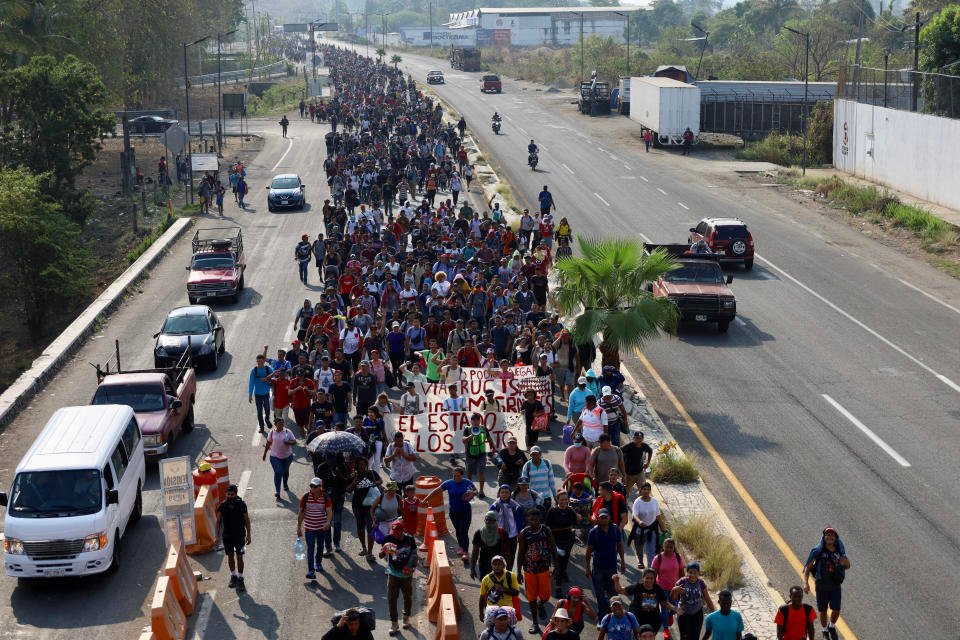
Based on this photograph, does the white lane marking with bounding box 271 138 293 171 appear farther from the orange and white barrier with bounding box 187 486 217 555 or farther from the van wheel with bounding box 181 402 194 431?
the orange and white barrier with bounding box 187 486 217 555

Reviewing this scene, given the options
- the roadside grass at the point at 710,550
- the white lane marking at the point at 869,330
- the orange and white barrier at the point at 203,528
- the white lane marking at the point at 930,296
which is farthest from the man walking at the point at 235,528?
the white lane marking at the point at 930,296

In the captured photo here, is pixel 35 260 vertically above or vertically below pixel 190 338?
above

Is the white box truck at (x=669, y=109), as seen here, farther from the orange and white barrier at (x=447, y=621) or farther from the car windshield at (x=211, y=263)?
the orange and white barrier at (x=447, y=621)

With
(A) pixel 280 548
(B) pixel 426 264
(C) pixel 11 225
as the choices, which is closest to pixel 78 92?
(C) pixel 11 225

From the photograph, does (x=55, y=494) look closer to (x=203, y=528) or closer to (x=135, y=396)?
(x=203, y=528)

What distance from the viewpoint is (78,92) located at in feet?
180

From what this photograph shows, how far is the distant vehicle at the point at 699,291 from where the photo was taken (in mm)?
29984

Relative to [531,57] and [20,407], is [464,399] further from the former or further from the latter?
[531,57]

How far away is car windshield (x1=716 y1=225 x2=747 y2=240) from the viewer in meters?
37.5

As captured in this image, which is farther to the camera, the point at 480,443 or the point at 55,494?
the point at 480,443

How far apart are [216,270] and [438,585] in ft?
69.7

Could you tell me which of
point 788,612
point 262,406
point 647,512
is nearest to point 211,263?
point 262,406

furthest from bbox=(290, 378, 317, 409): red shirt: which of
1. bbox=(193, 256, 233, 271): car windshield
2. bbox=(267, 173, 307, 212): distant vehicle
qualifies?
bbox=(267, 173, 307, 212): distant vehicle

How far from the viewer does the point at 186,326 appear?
27.5 meters
